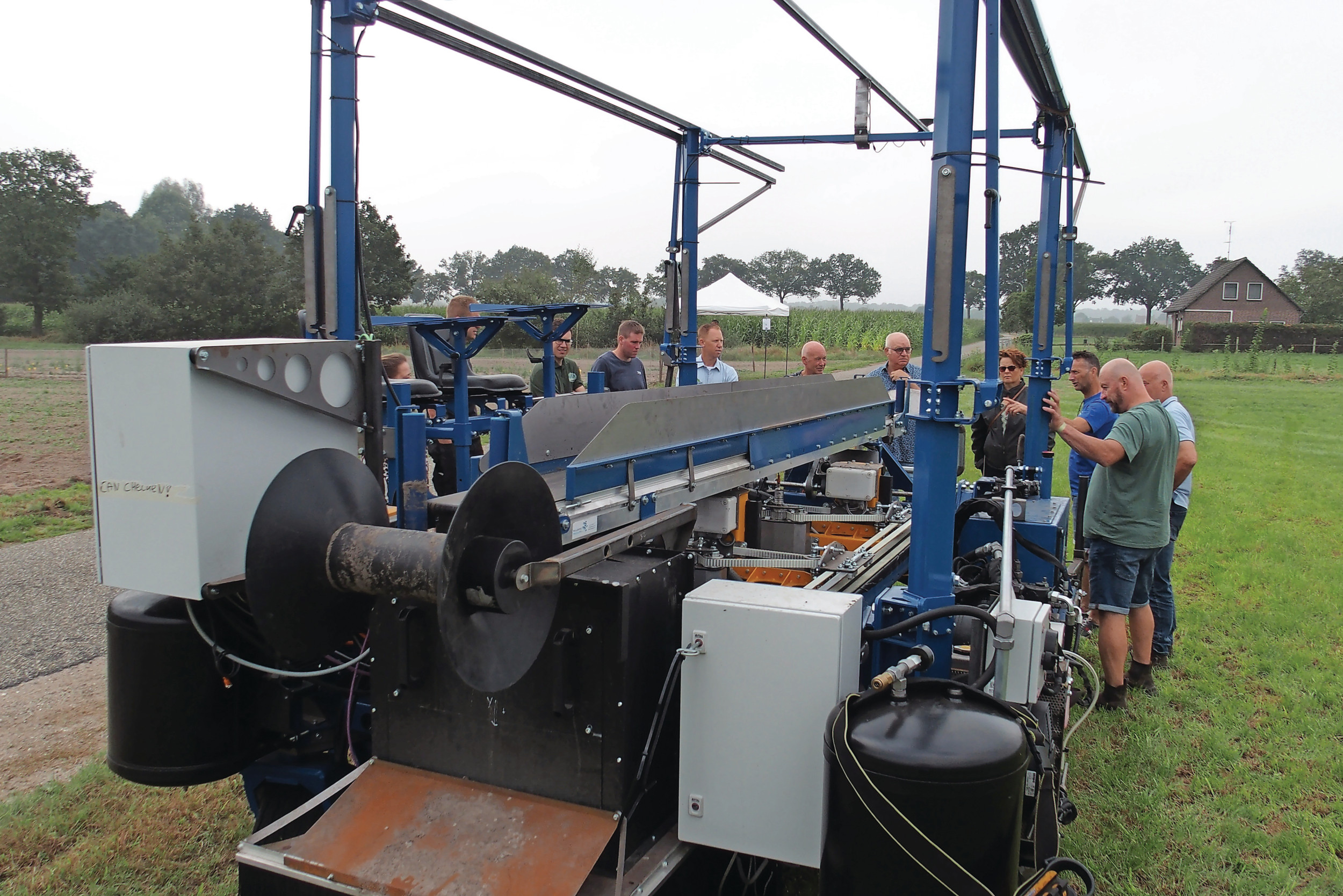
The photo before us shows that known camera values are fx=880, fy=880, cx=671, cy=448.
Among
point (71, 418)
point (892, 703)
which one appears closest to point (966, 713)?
point (892, 703)

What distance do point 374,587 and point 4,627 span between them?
537 centimetres

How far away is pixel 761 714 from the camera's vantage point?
264cm

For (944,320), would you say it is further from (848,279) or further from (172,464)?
(848,279)

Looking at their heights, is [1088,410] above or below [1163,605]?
above

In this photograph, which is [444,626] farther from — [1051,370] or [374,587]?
[1051,370]

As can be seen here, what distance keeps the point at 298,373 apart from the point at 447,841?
1441 mm

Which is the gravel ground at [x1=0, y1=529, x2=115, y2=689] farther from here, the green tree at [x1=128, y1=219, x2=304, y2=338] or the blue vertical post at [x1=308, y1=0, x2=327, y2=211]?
the green tree at [x1=128, y1=219, x2=304, y2=338]

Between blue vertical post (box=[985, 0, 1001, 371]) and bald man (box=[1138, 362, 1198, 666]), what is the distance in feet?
6.14

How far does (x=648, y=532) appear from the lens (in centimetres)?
301

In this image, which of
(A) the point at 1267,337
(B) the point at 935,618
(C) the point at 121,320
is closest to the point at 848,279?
(A) the point at 1267,337

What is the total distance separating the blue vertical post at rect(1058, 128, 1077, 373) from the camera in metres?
6.69

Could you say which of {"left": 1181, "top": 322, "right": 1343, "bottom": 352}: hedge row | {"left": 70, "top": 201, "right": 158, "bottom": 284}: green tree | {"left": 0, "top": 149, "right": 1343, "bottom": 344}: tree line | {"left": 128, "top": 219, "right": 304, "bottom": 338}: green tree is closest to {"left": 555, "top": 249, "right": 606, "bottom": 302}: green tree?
{"left": 0, "top": 149, "right": 1343, "bottom": 344}: tree line

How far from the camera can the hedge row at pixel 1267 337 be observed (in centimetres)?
4766

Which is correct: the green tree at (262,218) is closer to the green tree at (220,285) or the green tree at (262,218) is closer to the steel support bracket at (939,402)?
the green tree at (220,285)
